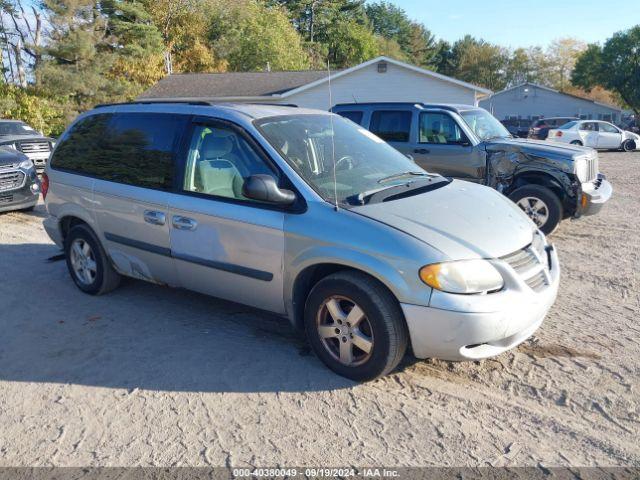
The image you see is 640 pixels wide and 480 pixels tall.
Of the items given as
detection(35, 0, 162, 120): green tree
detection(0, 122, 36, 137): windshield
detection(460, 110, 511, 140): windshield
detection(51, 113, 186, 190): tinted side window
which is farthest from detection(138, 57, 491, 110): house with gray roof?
detection(51, 113, 186, 190): tinted side window

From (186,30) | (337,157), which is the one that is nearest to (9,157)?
(337,157)

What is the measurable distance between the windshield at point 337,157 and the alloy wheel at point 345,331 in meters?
0.72

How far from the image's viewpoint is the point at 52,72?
98.3ft

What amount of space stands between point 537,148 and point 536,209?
0.87 m

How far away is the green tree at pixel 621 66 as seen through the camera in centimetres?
Result: 4619

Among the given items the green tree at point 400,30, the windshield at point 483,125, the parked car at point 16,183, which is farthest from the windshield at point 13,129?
the green tree at point 400,30

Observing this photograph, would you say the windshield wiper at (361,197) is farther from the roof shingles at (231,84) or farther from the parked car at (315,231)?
the roof shingles at (231,84)

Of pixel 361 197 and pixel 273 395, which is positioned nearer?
pixel 273 395

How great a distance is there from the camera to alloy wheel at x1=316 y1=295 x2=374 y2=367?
3523mm

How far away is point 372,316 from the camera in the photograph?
3412mm

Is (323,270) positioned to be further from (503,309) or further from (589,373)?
(589,373)

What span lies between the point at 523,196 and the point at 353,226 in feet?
16.0

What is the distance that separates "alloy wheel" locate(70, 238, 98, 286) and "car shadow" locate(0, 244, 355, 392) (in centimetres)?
19

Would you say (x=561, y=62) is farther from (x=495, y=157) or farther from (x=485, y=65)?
(x=495, y=157)
